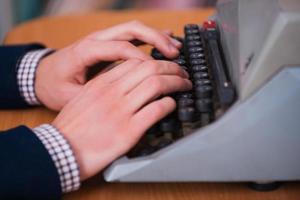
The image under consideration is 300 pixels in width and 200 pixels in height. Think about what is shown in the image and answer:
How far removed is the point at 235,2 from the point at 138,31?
175mm

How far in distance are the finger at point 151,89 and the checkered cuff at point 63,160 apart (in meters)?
0.10

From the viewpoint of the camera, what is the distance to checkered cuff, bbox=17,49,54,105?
109 centimetres

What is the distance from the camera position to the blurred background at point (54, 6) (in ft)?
Answer: 6.70

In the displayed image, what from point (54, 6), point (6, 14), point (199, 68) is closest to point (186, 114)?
point (199, 68)

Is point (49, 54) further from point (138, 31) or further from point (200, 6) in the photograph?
point (200, 6)

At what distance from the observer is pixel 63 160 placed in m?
0.80

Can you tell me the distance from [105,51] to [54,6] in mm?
1176

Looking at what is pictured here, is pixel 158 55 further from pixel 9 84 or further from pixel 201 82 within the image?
pixel 9 84

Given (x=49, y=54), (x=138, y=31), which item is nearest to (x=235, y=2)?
(x=138, y=31)

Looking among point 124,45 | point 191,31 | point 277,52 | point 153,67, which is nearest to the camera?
point 277,52

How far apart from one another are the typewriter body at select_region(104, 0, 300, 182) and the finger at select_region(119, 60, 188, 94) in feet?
0.18

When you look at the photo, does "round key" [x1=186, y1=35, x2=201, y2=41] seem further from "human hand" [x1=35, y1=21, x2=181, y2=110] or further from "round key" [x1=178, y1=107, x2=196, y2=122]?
"round key" [x1=178, y1=107, x2=196, y2=122]

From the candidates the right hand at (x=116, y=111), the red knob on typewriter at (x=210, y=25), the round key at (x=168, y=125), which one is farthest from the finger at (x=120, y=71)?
the red knob on typewriter at (x=210, y=25)

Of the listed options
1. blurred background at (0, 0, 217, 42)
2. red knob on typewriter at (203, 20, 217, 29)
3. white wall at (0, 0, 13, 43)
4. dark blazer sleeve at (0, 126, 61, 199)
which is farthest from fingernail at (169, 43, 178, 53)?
white wall at (0, 0, 13, 43)
